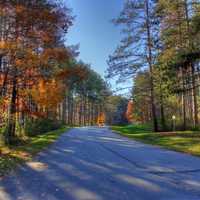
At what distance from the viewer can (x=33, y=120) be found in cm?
2653

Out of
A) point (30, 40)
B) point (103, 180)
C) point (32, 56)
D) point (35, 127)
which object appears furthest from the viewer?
point (35, 127)

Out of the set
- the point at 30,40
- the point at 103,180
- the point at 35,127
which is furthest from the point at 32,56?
the point at 35,127

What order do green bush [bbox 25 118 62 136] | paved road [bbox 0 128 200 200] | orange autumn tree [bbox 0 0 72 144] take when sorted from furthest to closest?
green bush [bbox 25 118 62 136] → orange autumn tree [bbox 0 0 72 144] → paved road [bbox 0 128 200 200]

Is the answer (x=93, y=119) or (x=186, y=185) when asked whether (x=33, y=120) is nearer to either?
(x=186, y=185)

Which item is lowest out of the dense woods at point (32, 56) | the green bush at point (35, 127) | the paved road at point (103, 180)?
the paved road at point (103, 180)

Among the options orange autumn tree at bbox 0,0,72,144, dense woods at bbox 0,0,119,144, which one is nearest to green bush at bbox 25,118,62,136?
dense woods at bbox 0,0,119,144

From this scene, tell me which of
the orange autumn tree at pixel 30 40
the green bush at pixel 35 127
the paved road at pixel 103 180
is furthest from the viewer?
the green bush at pixel 35 127

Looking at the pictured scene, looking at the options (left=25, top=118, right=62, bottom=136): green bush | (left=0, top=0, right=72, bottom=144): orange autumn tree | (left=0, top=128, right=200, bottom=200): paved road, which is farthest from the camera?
(left=25, top=118, right=62, bottom=136): green bush

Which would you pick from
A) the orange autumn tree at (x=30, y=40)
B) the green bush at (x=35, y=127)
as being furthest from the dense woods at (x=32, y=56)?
the green bush at (x=35, y=127)

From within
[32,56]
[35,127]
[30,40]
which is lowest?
[35,127]

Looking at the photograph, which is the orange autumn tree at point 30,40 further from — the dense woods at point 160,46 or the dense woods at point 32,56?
the dense woods at point 160,46

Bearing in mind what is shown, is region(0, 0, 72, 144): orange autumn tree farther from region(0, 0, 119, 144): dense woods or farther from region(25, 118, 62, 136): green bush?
region(25, 118, 62, 136): green bush

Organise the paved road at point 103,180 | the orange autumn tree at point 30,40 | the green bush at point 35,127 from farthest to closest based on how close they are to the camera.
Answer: the green bush at point 35,127 < the orange autumn tree at point 30,40 < the paved road at point 103,180

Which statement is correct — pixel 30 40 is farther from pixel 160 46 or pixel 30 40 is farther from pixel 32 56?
pixel 160 46
